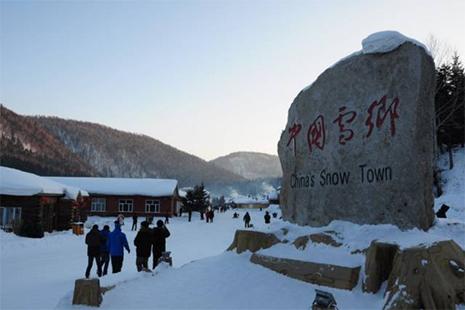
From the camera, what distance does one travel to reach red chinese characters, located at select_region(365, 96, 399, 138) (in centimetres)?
754

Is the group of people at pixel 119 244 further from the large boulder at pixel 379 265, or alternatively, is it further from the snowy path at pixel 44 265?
the large boulder at pixel 379 265

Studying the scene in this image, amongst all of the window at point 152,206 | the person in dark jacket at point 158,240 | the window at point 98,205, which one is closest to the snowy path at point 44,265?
the person in dark jacket at point 158,240

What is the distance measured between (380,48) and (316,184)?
3060 millimetres

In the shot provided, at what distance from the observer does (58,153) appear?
9456cm

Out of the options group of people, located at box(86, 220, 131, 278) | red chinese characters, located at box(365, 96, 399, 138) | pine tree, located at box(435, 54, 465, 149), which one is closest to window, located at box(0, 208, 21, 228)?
group of people, located at box(86, 220, 131, 278)

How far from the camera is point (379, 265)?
6344mm

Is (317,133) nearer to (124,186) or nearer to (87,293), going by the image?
(87,293)

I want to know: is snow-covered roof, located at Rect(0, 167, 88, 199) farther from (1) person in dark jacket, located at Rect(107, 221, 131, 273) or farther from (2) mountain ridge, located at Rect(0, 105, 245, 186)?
(2) mountain ridge, located at Rect(0, 105, 245, 186)

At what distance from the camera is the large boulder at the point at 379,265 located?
20.8 ft

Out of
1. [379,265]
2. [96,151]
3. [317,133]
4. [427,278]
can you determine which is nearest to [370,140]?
[317,133]

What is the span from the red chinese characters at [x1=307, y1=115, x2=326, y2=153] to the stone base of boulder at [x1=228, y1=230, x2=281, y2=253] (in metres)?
2.23

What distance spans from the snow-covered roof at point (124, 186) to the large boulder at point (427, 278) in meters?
39.7

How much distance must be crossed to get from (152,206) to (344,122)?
38648mm

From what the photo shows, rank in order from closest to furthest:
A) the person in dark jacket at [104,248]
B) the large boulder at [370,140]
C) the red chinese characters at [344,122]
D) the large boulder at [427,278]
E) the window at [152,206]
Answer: the large boulder at [427,278], the large boulder at [370,140], the red chinese characters at [344,122], the person in dark jacket at [104,248], the window at [152,206]
